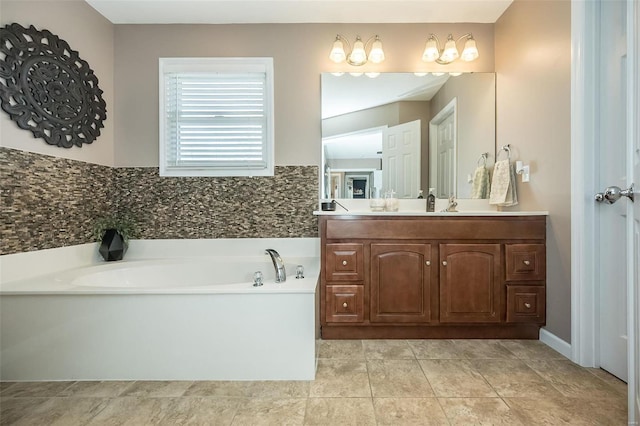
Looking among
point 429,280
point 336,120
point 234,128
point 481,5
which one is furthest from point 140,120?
point 481,5

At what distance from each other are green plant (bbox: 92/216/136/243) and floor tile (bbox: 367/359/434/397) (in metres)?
2.11

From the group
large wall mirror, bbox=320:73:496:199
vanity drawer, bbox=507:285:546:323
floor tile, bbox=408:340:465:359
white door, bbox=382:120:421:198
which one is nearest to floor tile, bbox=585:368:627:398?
vanity drawer, bbox=507:285:546:323

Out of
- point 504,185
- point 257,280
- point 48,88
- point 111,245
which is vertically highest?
point 48,88

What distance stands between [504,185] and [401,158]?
799 millimetres

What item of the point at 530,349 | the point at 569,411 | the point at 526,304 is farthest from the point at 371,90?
the point at 569,411

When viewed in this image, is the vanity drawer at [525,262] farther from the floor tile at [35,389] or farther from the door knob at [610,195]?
the floor tile at [35,389]

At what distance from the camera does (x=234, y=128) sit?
2.80 m

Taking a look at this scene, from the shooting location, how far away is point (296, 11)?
8.46 ft

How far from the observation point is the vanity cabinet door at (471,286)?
2.22 metres

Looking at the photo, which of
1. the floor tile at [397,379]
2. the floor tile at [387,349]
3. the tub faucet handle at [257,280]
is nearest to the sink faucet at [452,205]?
the floor tile at [387,349]

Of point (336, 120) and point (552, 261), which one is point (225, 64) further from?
point (552, 261)

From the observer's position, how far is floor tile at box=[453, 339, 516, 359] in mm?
1993

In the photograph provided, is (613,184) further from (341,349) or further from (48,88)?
(48,88)

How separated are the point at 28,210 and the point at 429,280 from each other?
2.55 meters
